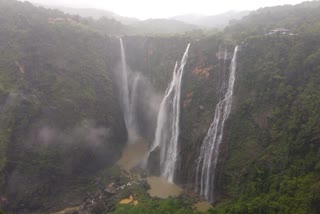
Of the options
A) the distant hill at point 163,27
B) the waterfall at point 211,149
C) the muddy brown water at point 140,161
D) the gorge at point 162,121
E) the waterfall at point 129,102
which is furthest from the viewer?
the distant hill at point 163,27

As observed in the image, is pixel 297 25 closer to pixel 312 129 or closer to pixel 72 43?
pixel 312 129

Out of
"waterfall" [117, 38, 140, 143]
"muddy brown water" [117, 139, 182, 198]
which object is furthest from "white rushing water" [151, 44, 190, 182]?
"waterfall" [117, 38, 140, 143]

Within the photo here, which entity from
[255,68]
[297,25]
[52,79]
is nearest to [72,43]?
[52,79]

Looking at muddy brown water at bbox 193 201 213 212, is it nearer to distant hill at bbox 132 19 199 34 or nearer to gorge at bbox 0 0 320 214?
gorge at bbox 0 0 320 214

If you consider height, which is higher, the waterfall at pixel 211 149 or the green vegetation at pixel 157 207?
the waterfall at pixel 211 149

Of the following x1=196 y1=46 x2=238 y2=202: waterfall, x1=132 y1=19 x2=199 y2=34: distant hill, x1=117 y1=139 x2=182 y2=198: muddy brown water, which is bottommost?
x1=117 y1=139 x2=182 y2=198: muddy brown water

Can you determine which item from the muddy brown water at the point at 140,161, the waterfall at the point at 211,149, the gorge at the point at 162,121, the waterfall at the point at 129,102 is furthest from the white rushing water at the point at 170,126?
the waterfall at the point at 129,102

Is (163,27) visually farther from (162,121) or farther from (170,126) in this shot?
(170,126)

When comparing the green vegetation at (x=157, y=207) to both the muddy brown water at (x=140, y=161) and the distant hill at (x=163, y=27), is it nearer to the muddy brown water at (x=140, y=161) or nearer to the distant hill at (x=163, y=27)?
the muddy brown water at (x=140, y=161)
